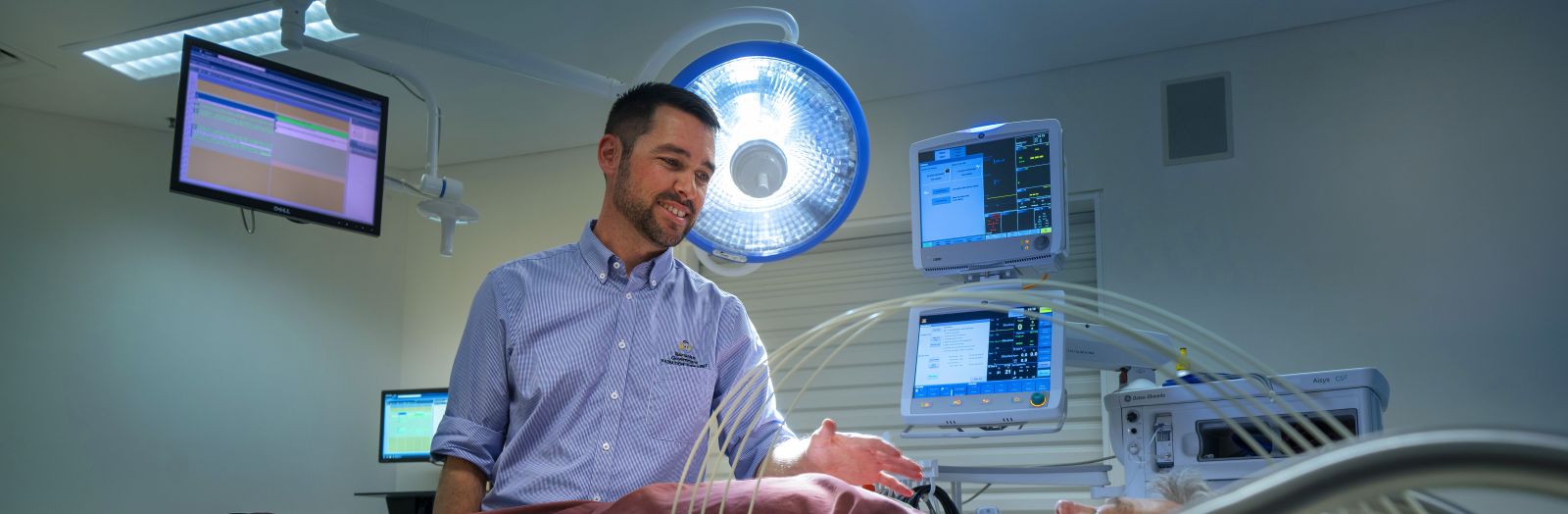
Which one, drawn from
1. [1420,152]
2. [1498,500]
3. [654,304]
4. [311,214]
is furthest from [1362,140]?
[311,214]

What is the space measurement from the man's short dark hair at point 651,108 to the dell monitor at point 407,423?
3.75 metres

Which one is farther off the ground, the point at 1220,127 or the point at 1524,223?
the point at 1220,127

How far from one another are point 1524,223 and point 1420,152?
15.7 inches

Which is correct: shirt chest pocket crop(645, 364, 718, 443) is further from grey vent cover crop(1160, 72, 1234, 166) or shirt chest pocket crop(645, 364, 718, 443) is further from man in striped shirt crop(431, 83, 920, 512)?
grey vent cover crop(1160, 72, 1234, 166)

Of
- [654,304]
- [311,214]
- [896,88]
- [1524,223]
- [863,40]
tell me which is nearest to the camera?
[654,304]

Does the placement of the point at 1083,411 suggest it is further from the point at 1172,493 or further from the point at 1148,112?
the point at 1172,493

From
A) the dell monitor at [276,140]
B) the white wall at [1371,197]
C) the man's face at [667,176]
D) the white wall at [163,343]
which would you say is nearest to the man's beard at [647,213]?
the man's face at [667,176]

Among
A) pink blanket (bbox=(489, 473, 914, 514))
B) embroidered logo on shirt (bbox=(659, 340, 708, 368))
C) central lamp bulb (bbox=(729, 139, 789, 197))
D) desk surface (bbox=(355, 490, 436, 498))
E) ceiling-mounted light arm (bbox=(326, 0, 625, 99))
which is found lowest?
Answer: desk surface (bbox=(355, 490, 436, 498))

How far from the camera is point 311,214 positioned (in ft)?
11.0

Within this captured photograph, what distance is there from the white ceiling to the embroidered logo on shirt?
2153 mm

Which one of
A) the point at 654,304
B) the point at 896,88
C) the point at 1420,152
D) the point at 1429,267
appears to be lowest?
the point at 654,304

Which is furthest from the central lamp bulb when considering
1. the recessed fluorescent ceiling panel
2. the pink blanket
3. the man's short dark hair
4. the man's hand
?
the recessed fluorescent ceiling panel

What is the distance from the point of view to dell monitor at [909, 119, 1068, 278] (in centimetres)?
279

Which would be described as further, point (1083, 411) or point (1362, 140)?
point (1083, 411)
